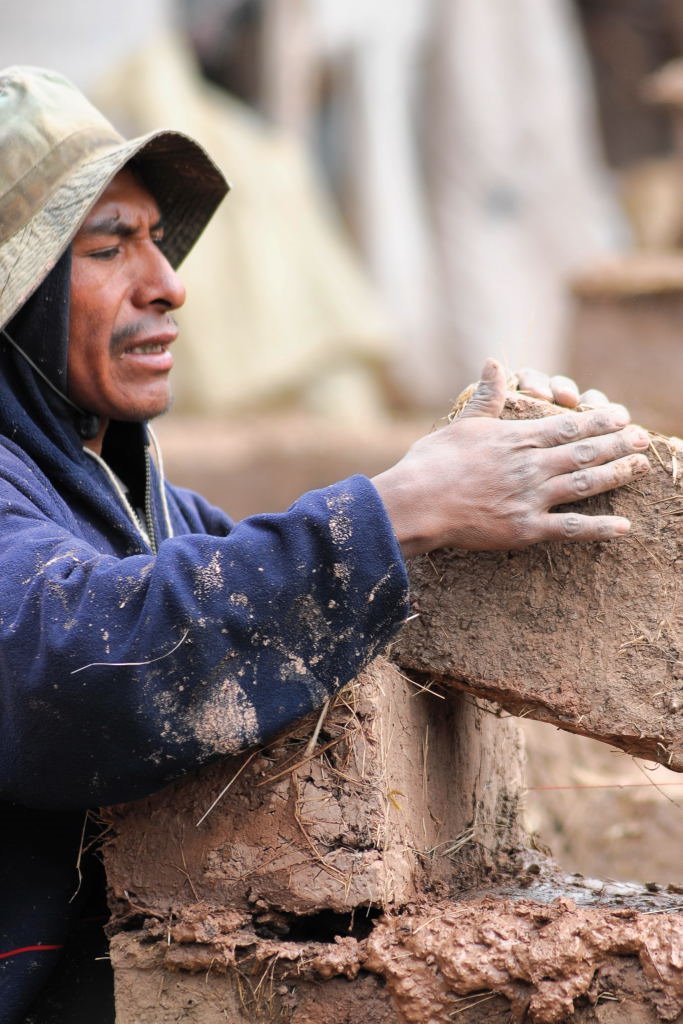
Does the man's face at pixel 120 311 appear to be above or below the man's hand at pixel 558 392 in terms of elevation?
above

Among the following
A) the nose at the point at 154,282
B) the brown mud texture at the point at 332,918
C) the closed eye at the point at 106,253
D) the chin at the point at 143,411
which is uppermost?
the closed eye at the point at 106,253

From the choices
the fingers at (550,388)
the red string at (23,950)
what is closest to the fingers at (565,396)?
the fingers at (550,388)

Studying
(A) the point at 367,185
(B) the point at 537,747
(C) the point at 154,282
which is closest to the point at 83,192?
(C) the point at 154,282

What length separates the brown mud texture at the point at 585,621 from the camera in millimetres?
2543

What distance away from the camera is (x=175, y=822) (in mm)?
2615

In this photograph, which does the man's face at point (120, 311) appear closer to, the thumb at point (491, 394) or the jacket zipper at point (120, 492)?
the jacket zipper at point (120, 492)

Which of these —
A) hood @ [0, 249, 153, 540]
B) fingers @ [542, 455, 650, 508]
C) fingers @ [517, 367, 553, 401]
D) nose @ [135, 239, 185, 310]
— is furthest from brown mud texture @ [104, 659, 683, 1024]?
nose @ [135, 239, 185, 310]

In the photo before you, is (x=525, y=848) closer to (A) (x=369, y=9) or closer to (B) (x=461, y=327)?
(B) (x=461, y=327)

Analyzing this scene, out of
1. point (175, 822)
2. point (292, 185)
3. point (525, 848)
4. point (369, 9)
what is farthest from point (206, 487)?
point (369, 9)

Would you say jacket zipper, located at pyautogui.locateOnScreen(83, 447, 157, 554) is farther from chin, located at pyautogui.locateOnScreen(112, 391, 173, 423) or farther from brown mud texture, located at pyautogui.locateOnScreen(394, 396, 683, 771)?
brown mud texture, located at pyautogui.locateOnScreen(394, 396, 683, 771)

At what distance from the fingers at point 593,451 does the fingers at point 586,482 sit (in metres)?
0.01

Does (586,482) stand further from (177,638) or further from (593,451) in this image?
(177,638)

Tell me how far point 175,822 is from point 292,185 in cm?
958

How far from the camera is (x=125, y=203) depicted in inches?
124
